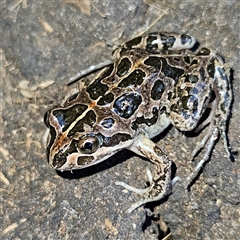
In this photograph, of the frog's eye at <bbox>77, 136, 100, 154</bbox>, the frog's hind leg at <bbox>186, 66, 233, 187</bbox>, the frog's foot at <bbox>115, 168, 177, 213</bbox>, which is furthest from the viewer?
the frog's hind leg at <bbox>186, 66, 233, 187</bbox>

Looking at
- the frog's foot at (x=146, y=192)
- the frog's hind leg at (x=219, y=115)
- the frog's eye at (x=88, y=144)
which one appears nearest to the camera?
the frog's eye at (x=88, y=144)

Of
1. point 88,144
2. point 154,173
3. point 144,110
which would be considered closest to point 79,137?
point 88,144

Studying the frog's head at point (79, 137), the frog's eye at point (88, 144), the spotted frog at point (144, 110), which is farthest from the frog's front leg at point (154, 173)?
the frog's eye at point (88, 144)

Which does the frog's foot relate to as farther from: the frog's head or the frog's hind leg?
the frog's head

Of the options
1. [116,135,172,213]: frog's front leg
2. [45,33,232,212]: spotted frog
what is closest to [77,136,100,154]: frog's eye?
[45,33,232,212]: spotted frog

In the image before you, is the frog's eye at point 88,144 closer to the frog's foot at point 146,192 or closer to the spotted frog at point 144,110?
the spotted frog at point 144,110

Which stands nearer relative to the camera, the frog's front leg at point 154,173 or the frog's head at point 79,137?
the frog's head at point 79,137

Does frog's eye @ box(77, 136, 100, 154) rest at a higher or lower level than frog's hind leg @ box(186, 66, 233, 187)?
higher

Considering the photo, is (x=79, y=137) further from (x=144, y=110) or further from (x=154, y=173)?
(x=154, y=173)
